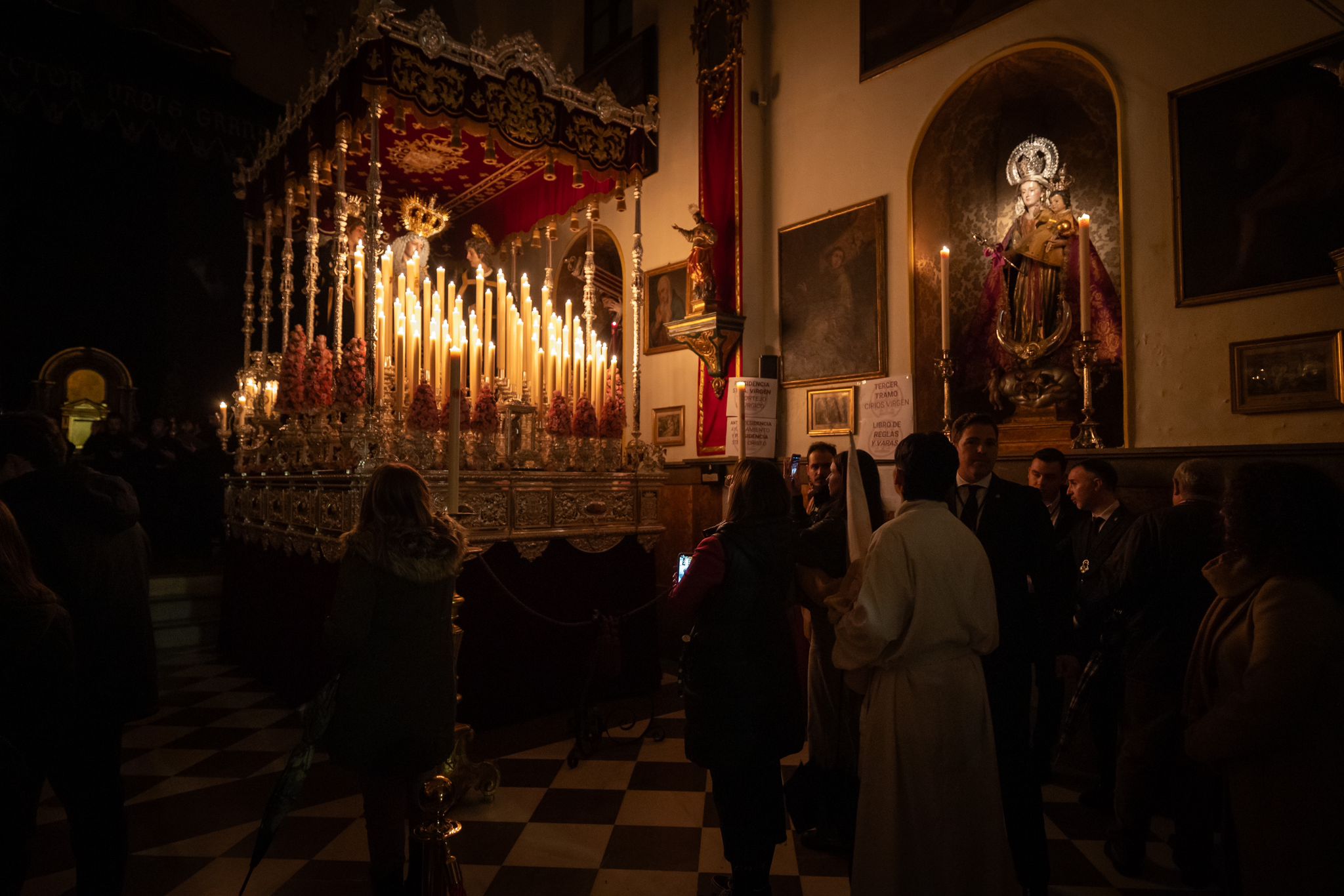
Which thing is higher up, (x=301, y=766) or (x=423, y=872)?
(x=301, y=766)

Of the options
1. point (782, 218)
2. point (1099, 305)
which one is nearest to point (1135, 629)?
point (1099, 305)

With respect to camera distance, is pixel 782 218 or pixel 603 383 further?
pixel 782 218

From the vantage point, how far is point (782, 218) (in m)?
6.57

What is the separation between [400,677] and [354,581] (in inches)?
12.8

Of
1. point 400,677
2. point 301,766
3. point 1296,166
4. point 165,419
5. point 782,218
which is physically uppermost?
point 782,218

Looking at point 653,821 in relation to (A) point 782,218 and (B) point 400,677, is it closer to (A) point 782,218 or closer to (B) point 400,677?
(B) point 400,677

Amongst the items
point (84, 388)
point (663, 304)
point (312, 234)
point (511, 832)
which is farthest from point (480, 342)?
point (84, 388)

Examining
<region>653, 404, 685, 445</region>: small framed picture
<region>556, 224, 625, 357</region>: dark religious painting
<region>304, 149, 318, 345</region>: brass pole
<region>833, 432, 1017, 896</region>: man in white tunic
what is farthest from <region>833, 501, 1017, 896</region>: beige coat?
<region>556, 224, 625, 357</region>: dark religious painting

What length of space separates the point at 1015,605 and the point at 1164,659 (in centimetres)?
79

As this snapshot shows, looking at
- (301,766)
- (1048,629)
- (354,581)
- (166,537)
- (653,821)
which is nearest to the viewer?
(301,766)

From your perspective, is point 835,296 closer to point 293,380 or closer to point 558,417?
point 558,417

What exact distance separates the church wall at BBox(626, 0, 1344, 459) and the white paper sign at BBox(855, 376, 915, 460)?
0.19 metres

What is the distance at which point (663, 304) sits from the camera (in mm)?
7551

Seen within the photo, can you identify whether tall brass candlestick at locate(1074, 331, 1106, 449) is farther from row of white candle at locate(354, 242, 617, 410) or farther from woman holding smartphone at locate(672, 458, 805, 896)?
row of white candle at locate(354, 242, 617, 410)
